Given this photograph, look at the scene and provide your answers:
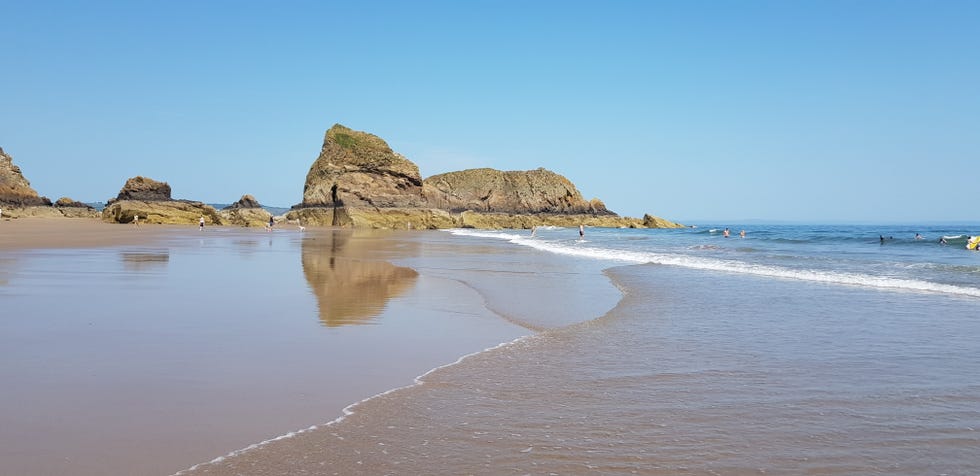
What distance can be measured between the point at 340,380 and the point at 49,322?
4509mm

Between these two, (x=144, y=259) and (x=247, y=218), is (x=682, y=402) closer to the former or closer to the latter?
(x=144, y=259)

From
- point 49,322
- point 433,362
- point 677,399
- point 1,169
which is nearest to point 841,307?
point 677,399

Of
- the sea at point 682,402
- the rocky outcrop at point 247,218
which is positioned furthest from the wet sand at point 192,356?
the rocky outcrop at point 247,218

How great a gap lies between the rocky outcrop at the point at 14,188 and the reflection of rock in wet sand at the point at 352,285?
62967mm

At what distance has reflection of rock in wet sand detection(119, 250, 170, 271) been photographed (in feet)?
50.3

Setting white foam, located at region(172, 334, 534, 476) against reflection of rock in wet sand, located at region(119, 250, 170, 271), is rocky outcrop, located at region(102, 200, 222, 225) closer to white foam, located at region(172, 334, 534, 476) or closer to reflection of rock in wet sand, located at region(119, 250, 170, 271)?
reflection of rock in wet sand, located at region(119, 250, 170, 271)

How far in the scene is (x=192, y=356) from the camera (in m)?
6.02

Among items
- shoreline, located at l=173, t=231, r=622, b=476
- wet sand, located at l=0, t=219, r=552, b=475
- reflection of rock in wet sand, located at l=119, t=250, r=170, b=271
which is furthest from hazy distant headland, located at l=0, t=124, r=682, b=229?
wet sand, located at l=0, t=219, r=552, b=475

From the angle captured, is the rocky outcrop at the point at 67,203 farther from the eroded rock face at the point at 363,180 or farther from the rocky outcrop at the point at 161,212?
the eroded rock face at the point at 363,180

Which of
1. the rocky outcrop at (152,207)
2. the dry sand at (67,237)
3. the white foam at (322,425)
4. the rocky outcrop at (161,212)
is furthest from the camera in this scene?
the rocky outcrop at (152,207)

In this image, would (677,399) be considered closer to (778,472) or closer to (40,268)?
(778,472)

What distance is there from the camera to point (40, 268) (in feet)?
46.4

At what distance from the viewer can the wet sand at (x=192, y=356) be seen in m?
3.79

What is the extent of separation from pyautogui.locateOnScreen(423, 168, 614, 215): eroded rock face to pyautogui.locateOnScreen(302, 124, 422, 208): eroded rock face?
34987mm
